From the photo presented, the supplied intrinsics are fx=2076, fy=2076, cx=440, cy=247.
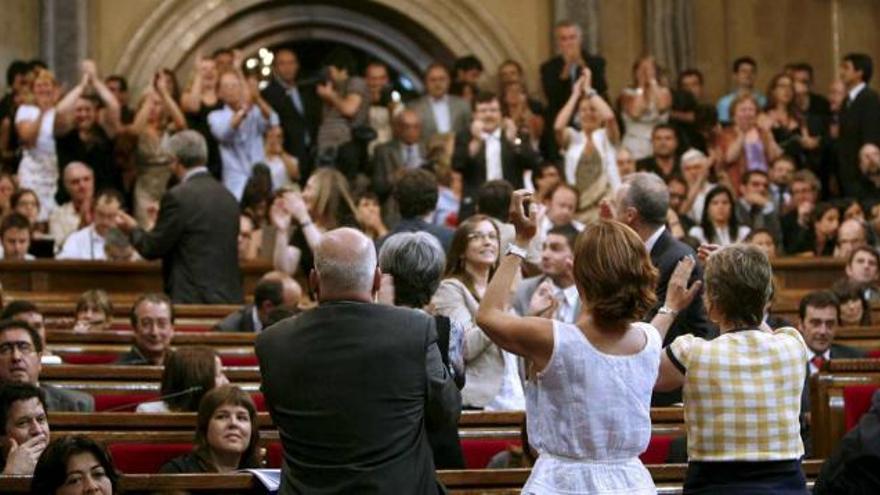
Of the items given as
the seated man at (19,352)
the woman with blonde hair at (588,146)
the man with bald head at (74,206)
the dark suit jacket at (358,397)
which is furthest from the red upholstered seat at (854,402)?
the man with bald head at (74,206)

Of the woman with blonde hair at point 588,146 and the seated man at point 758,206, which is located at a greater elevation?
the woman with blonde hair at point 588,146

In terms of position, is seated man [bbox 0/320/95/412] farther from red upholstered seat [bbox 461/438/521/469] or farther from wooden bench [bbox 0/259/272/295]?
wooden bench [bbox 0/259/272/295]

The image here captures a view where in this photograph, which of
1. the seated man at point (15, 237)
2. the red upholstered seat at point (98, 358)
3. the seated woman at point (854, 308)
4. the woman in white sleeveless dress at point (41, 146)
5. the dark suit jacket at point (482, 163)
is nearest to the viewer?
the red upholstered seat at point (98, 358)

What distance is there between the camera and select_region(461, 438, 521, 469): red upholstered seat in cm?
772

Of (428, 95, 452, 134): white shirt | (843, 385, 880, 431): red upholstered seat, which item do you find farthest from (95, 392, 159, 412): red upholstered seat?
(428, 95, 452, 134): white shirt

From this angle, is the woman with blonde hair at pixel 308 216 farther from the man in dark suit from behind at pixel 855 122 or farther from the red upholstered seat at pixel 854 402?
the man in dark suit from behind at pixel 855 122

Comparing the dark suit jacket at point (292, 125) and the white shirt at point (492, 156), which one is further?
the dark suit jacket at point (292, 125)

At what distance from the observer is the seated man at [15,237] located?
12188 mm

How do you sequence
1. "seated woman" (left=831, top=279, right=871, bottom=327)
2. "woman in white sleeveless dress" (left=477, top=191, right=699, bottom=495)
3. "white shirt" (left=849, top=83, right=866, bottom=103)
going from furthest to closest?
"white shirt" (left=849, top=83, right=866, bottom=103), "seated woman" (left=831, top=279, right=871, bottom=327), "woman in white sleeveless dress" (left=477, top=191, right=699, bottom=495)

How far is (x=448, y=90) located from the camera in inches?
612

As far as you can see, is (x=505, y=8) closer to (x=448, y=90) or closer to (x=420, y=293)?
(x=448, y=90)

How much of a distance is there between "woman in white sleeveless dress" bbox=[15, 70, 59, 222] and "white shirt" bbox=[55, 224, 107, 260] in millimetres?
992

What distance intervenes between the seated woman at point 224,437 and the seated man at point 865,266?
17.5ft

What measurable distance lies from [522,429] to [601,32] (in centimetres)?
1010
